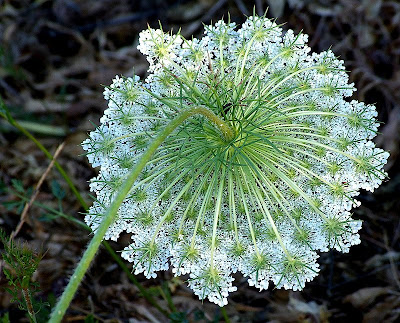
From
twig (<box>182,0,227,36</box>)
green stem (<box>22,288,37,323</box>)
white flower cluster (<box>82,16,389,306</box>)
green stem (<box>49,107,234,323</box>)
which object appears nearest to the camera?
green stem (<box>49,107,234,323</box>)

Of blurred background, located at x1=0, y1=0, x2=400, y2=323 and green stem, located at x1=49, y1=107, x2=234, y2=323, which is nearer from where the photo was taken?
green stem, located at x1=49, y1=107, x2=234, y2=323

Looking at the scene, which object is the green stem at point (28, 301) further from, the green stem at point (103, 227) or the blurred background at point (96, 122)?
the blurred background at point (96, 122)

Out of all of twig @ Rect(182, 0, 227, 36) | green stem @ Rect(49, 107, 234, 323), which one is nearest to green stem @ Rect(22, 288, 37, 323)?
green stem @ Rect(49, 107, 234, 323)

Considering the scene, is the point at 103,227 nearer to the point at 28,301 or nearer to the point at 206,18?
the point at 28,301

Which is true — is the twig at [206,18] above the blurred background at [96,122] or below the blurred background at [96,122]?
above

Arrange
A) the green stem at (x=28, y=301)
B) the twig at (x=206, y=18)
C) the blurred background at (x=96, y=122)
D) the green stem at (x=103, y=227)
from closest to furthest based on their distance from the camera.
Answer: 1. the green stem at (x=103, y=227)
2. the green stem at (x=28, y=301)
3. the blurred background at (x=96, y=122)
4. the twig at (x=206, y=18)

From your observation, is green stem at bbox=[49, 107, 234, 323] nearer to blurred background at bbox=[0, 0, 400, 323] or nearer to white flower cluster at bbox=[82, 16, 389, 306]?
white flower cluster at bbox=[82, 16, 389, 306]

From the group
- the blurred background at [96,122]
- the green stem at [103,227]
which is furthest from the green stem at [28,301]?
the blurred background at [96,122]

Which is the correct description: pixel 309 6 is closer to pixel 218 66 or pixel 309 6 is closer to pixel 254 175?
pixel 218 66
